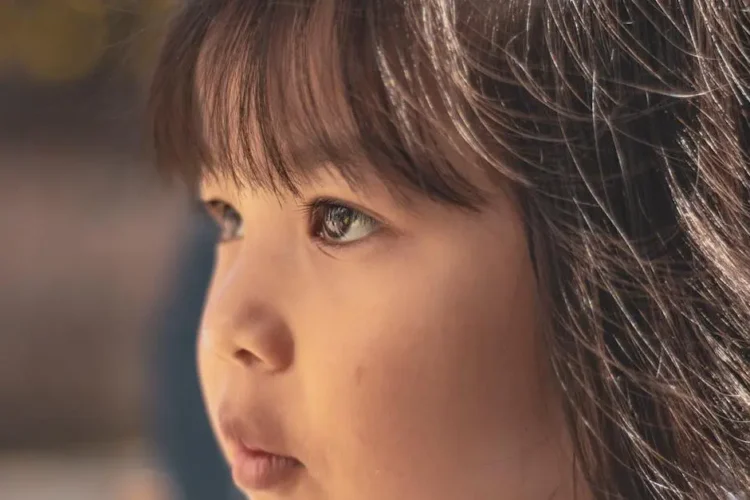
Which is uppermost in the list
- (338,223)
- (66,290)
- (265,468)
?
(66,290)

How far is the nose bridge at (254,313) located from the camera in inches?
19.6

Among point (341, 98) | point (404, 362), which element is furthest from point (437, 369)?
point (341, 98)

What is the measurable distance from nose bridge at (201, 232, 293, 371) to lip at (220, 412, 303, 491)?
4cm

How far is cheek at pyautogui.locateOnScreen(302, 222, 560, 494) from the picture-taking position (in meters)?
0.47

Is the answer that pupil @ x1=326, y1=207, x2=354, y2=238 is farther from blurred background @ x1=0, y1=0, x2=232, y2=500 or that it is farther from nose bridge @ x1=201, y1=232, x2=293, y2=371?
blurred background @ x1=0, y1=0, x2=232, y2=500

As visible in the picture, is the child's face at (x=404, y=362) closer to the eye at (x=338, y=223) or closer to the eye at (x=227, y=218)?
the eye at (x=338, y=223)

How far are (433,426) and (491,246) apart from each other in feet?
0.30

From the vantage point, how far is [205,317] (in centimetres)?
Answer: 55

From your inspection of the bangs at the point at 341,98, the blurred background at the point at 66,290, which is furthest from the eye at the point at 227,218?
the blurred background at the point at 66,290

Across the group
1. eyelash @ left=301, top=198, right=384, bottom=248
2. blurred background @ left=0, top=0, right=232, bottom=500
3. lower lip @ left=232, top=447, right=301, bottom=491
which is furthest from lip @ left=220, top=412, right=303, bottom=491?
blurred background @ left=0, top=0, right=232, bottom=500

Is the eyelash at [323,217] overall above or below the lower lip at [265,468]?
above

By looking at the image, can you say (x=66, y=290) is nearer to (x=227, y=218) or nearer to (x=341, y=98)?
(x=227, y=218)

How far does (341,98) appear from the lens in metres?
0.48

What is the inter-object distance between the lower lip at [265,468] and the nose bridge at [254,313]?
48mm
